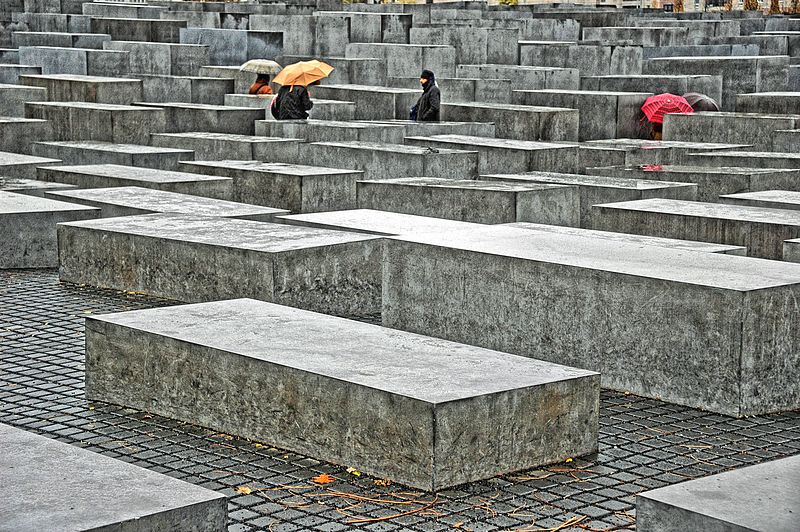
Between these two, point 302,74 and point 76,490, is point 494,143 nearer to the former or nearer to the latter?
point 302,74

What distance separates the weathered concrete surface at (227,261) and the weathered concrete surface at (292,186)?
3.11 m

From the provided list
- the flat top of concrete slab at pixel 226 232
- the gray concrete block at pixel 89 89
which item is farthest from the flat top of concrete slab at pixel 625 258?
the gray concrete block at pixel 89 89

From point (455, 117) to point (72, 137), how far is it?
600 centimetres

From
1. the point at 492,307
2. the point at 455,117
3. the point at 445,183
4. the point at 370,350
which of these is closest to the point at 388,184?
the point at 445,183

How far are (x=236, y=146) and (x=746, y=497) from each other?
13.1 metres

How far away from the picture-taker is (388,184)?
13000 mm

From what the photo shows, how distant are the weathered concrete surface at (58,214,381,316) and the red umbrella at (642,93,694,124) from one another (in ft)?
35.5

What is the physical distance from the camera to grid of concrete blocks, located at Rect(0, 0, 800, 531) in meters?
5.58

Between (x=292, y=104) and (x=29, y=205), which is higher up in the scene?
(x=292, y=104)

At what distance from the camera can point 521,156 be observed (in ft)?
51.4

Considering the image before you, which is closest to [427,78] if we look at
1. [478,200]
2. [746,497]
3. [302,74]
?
[302,74]

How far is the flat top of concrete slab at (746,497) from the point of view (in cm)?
423

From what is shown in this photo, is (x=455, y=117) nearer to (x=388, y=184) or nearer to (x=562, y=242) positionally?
(x=388, y=184)

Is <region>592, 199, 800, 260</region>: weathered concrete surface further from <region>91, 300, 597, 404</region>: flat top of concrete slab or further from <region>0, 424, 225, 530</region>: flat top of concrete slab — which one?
<region>0, 424, 225, 530</region>: flat top of concrete slab
